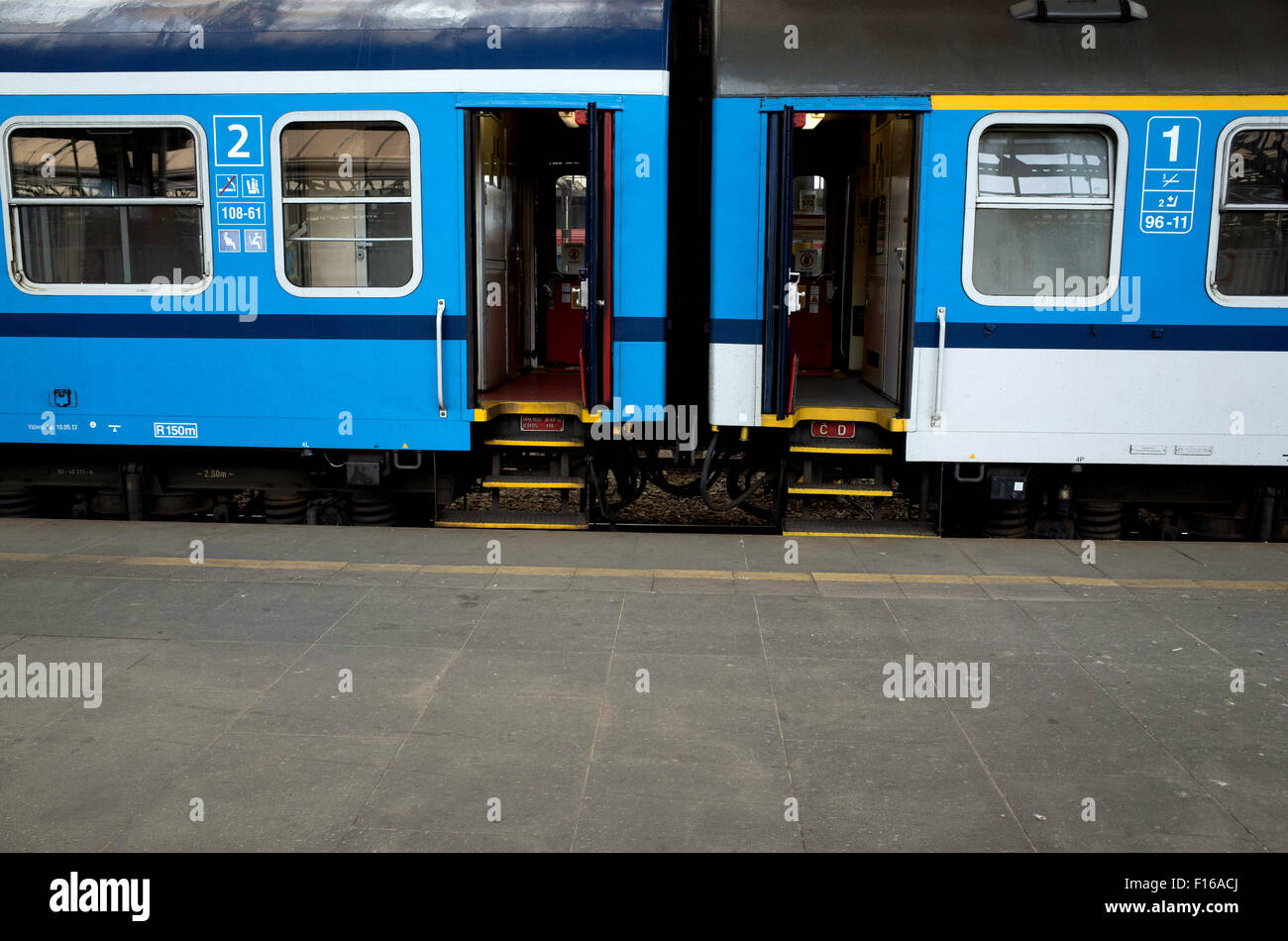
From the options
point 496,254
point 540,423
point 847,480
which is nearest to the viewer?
point 540,423

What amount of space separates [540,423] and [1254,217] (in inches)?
201

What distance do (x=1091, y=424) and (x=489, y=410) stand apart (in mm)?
4220

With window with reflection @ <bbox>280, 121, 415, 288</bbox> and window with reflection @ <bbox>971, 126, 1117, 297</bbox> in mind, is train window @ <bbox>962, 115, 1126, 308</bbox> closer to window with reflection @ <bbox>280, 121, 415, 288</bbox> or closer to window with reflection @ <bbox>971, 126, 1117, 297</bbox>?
window with reflection @ <bbox>971, 126, 1117, 297</bbox>

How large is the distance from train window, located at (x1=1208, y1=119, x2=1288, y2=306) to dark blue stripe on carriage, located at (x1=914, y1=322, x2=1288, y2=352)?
0.71 feet

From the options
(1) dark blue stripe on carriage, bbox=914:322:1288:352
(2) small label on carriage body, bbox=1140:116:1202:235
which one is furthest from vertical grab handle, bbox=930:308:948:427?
(2) small label on carriage body, bbox=1140:116:1202:235

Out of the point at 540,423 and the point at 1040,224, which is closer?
the point at 1040,224

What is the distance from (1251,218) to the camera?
712cm

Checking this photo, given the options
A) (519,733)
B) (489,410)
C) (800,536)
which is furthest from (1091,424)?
(519,733)

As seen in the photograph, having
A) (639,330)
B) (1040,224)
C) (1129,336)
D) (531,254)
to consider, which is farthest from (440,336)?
(1129,336)

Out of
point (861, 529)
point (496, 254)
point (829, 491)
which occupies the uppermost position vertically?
point (496, 254)

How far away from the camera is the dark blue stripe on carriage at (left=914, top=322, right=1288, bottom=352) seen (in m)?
7.18

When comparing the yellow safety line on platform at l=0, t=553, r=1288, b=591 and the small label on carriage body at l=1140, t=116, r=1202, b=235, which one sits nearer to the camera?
the yellow safety line on platform at l=0, t=553, r=1288, b=591

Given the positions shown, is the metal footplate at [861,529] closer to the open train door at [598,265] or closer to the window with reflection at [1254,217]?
the open train door at [598,265]

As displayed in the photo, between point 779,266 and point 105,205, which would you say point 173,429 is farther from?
point 779,266
